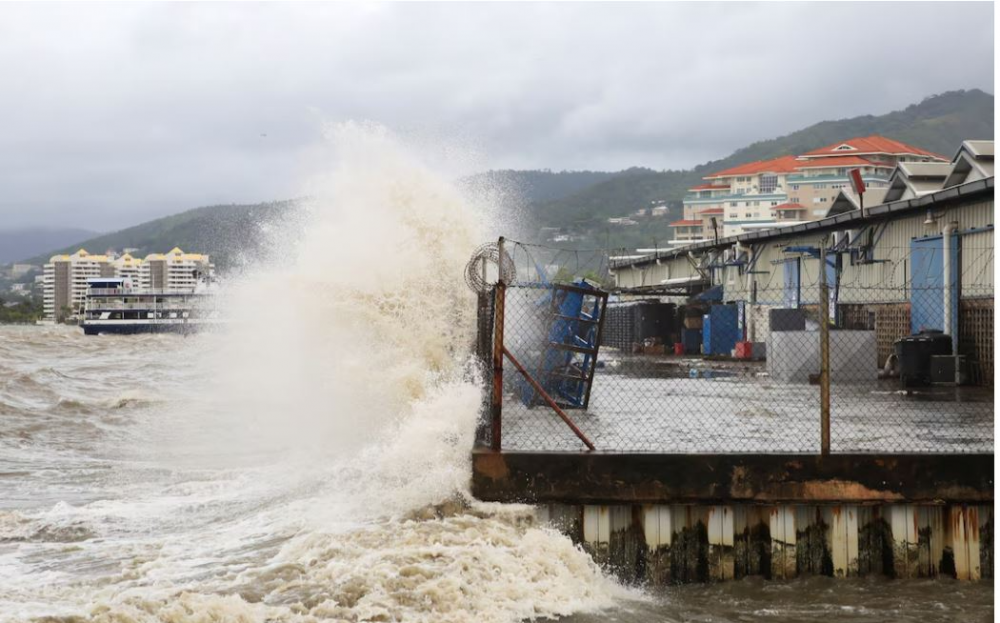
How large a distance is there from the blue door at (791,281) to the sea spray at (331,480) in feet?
52.2

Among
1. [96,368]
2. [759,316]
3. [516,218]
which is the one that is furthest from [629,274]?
[516,218]

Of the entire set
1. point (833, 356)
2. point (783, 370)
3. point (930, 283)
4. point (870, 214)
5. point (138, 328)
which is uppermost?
point (870, 214)

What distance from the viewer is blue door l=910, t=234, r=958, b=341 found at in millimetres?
20641

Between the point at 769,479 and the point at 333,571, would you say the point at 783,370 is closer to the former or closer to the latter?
the point at 769,479

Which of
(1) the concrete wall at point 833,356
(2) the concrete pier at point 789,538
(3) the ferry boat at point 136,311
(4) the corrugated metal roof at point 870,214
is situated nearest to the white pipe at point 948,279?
(4) the corrugated metal roof at point 870,214

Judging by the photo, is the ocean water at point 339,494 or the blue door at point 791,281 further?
the blue door at point 791,281

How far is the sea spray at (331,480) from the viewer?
26.1 ft

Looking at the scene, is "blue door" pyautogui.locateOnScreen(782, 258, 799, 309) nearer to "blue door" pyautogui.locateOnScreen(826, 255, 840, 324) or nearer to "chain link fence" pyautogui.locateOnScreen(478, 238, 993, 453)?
"chain link fence" pyautogui.locateOnScreen(478, 238, 993, 453)

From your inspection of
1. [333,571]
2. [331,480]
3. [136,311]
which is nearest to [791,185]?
[136,311]

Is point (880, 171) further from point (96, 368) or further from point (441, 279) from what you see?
point (441, 279)

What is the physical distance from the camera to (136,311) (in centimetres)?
12244

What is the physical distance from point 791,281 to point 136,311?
106 meters

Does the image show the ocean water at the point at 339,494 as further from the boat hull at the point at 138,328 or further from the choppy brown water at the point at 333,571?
the boat hull at the point at 138,328

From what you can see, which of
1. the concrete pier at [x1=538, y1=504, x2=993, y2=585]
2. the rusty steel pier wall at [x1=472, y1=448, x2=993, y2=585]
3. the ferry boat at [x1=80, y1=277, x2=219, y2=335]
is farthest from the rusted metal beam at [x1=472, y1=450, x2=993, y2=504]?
the ferry boat at [x1=80, y1=277, x2=219, y2=335]
